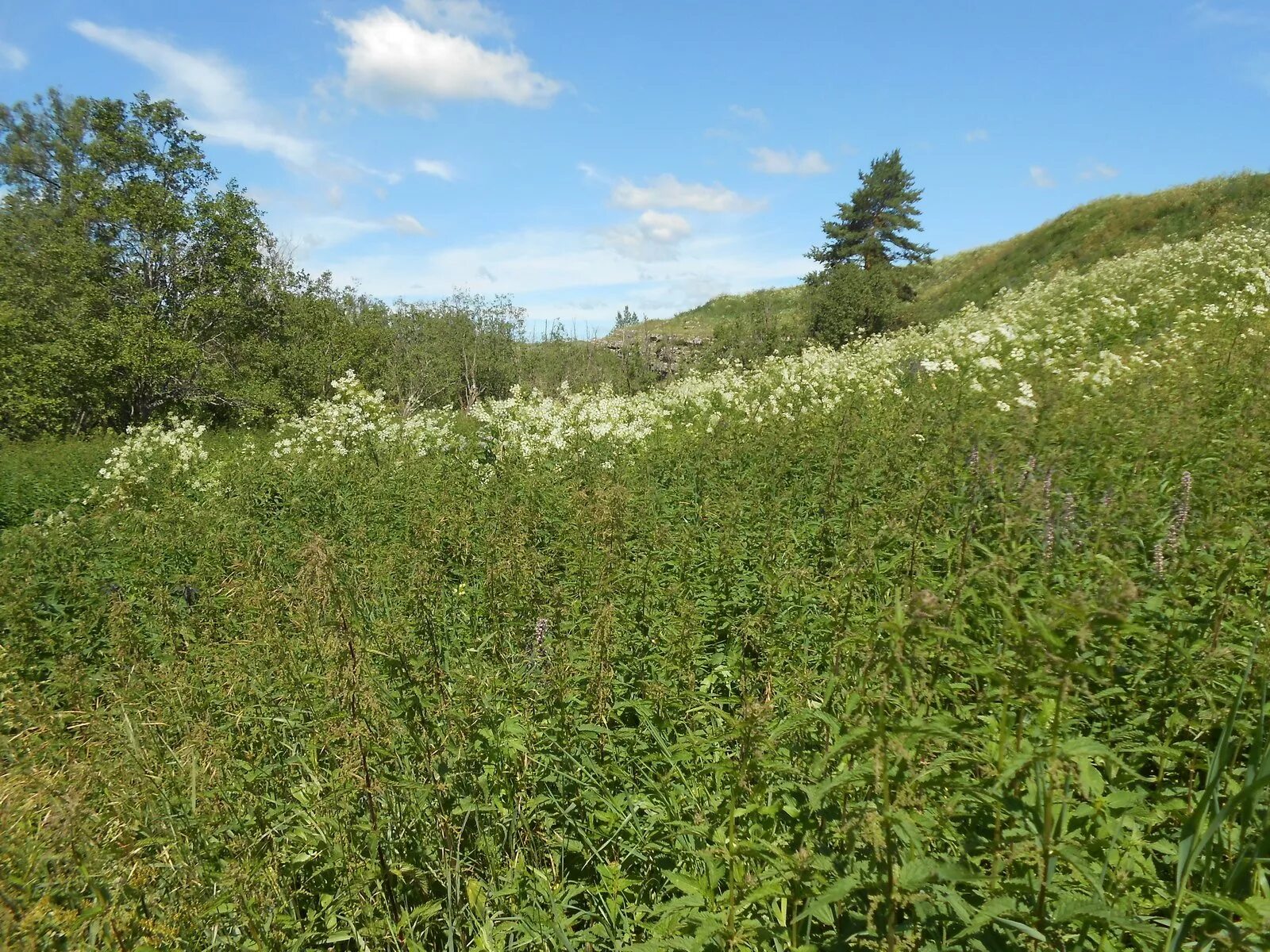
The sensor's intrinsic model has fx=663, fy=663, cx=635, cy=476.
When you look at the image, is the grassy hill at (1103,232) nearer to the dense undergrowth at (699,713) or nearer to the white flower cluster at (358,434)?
the white flower cluster at (358,434)

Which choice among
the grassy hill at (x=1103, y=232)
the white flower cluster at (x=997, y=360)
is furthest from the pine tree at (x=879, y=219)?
the white flower cluster at (x=997, y=360)

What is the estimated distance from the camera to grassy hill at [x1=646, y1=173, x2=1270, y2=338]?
71.1 feet

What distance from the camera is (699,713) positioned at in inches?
114

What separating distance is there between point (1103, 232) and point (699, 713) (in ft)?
102

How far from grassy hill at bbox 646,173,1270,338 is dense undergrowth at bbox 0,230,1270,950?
20964 millimetres

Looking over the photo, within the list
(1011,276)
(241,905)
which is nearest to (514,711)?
(241,905)

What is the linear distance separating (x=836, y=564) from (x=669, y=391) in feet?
38.8

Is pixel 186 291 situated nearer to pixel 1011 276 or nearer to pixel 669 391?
pixel 669 391

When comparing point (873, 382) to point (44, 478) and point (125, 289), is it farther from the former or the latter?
point (125, 289)

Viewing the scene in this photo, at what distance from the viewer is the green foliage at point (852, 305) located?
22.9 meters

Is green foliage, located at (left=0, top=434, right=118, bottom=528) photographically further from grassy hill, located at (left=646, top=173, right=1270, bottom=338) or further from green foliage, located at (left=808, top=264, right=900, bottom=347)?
grassy hill, located at (left=646, top=173, right=1270, bottom=338)

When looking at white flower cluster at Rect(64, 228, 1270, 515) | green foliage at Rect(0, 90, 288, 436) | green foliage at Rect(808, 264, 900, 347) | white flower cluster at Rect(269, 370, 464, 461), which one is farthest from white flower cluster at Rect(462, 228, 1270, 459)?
green foliage at Rect(0, 90, 288, 436)

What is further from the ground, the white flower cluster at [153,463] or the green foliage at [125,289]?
the green foliage at [125,289]

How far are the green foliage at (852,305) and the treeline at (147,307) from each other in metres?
8.05
